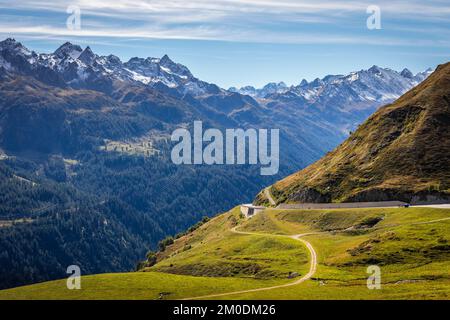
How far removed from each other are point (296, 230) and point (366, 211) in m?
22.5

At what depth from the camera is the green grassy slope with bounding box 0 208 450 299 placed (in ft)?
378

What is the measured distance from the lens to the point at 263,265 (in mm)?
148500

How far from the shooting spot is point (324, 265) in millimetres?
141000

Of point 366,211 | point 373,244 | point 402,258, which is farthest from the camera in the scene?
point 366,211

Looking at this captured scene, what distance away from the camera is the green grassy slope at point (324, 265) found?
378 ft
